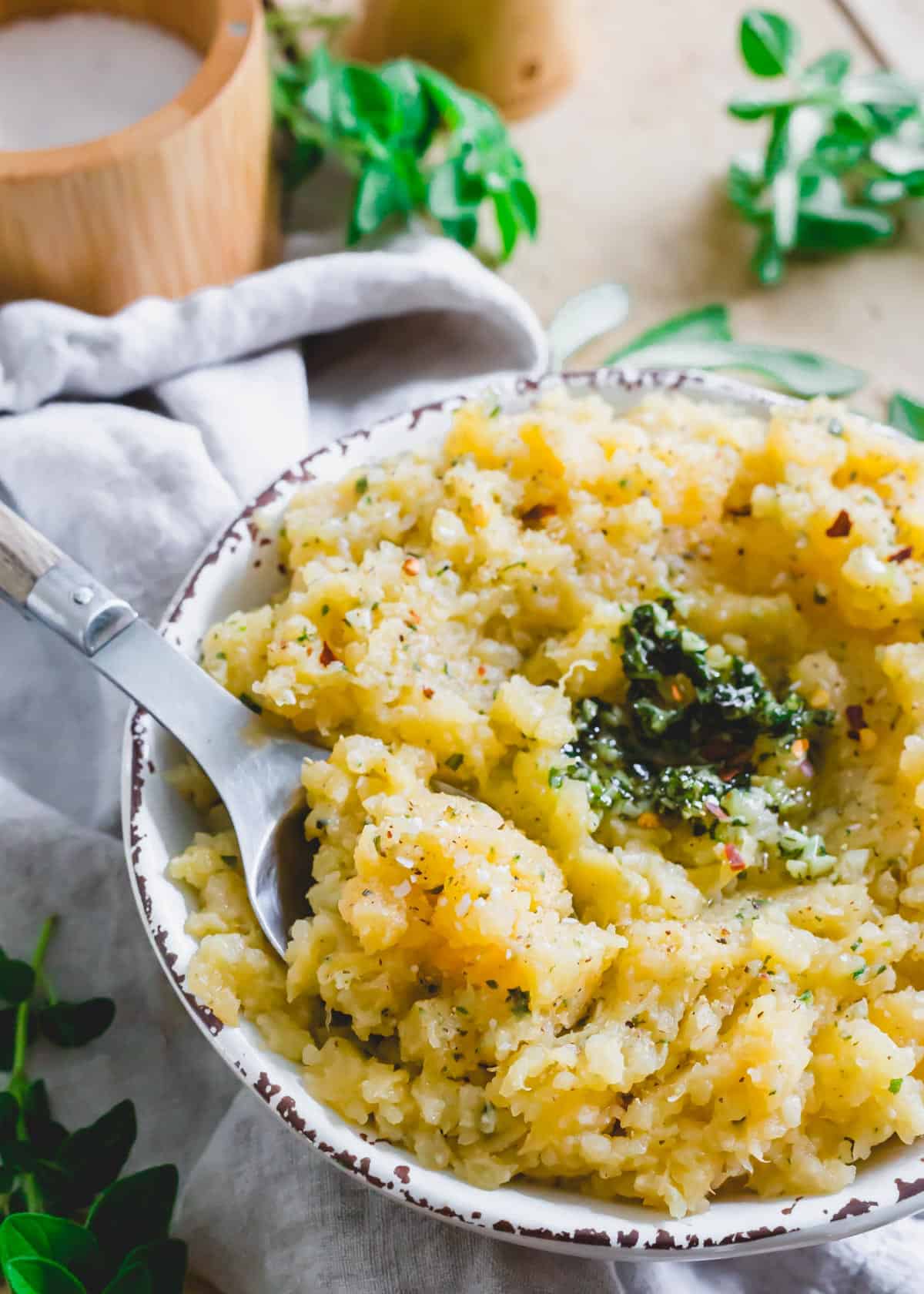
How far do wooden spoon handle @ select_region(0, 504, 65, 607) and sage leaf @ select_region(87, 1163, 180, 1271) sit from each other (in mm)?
1184

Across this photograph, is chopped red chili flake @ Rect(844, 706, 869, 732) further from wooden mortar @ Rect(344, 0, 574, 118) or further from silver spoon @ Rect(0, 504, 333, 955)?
wooden mortar @ Rect(344, 0, 574, 118)

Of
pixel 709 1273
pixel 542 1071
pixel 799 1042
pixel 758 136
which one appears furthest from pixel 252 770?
pixel 758 136

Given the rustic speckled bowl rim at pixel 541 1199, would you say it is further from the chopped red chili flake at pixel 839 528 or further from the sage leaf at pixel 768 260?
the sage leaf at pixel 768 260

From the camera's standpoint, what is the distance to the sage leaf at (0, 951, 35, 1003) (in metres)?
3.00

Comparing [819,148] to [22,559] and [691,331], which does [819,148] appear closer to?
Result: [691,331]

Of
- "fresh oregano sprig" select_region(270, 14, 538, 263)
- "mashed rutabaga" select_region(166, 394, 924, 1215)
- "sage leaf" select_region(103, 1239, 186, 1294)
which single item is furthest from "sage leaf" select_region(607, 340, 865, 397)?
"sage leaf" select_region(103, 1239, 186, 1294)

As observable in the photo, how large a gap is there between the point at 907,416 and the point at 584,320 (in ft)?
3.16

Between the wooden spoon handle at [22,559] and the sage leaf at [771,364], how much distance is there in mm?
1831

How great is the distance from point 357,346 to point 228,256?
435 mm

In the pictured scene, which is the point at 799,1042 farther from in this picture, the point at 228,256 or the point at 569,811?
the point at 228,256

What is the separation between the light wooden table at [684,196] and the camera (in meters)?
4.19

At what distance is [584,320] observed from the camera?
3986mm

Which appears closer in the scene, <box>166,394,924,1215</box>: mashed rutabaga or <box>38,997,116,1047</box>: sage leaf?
<box>166,394,924,1215</box>: mashed rutabaga

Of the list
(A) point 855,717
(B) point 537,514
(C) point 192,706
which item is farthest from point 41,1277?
(A) point 855,717
